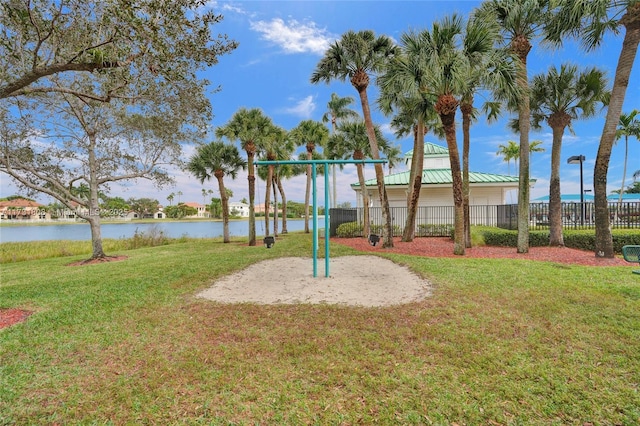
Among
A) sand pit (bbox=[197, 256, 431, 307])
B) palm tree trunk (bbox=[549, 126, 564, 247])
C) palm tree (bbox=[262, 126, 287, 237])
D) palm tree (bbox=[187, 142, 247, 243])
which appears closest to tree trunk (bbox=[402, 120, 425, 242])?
palm tree trunk (bbox=[549, 126, 564, 247])

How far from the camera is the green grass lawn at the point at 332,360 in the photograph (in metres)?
2.71

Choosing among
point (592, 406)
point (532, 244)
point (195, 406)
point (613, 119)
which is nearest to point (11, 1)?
point (195, 406)

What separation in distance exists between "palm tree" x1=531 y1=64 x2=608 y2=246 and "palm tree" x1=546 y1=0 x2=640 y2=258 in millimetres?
1862

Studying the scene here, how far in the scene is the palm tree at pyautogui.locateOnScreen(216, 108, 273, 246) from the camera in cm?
1799

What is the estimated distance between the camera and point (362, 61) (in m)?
13.1

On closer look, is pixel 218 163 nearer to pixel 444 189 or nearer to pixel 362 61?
pixel 362 61

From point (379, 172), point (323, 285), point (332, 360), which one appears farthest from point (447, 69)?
point (332, 360)

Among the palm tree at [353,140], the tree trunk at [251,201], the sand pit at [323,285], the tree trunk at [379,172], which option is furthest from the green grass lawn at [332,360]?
the palm tree at [353,140]

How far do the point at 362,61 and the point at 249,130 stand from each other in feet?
27.5

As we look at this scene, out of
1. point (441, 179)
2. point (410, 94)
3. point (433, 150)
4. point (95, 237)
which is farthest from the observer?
point (433, 150)

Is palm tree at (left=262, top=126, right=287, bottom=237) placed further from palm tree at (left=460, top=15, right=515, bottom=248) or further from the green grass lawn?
the green grass lawn

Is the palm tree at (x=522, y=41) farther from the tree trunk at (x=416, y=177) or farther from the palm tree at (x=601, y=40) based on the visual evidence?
the tree trunk at (x=416, y=177)

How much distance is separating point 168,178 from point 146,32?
1139cm

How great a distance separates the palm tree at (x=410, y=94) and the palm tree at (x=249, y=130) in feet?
26.4
